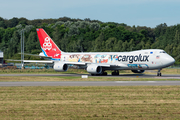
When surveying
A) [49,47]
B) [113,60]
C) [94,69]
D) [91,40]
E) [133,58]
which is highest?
[91,40]

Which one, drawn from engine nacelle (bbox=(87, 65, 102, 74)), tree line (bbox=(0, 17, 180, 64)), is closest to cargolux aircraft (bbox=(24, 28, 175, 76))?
engine nacelle (bbox=(87, 65, 102, 74))

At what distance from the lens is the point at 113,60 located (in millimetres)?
46562

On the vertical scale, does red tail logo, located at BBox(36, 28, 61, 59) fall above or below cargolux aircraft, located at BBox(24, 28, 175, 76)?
above

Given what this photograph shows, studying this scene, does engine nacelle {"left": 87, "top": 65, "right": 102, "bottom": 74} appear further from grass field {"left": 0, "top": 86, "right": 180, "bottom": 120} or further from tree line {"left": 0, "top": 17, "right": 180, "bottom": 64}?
tree line {"left": 0, "top": 17, "right": 180, "bottom": 64}

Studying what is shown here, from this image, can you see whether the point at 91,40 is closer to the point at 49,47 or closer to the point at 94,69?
the point at 49,47

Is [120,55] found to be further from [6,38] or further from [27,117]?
[6,38]

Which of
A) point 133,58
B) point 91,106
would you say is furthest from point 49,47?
point 91,106

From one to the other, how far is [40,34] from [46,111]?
42584 millimetres

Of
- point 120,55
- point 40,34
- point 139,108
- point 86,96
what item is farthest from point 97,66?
point 139,108

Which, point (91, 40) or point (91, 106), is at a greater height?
point (91, 40)

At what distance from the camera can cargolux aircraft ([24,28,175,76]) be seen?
140 feet

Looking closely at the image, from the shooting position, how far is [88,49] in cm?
12675

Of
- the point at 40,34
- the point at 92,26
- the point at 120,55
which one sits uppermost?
the point at 92,26

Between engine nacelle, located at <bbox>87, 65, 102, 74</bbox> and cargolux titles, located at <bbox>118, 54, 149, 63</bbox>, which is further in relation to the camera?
engine nacelle, located at <bbox>87, 65, 102, 74</bbox>
